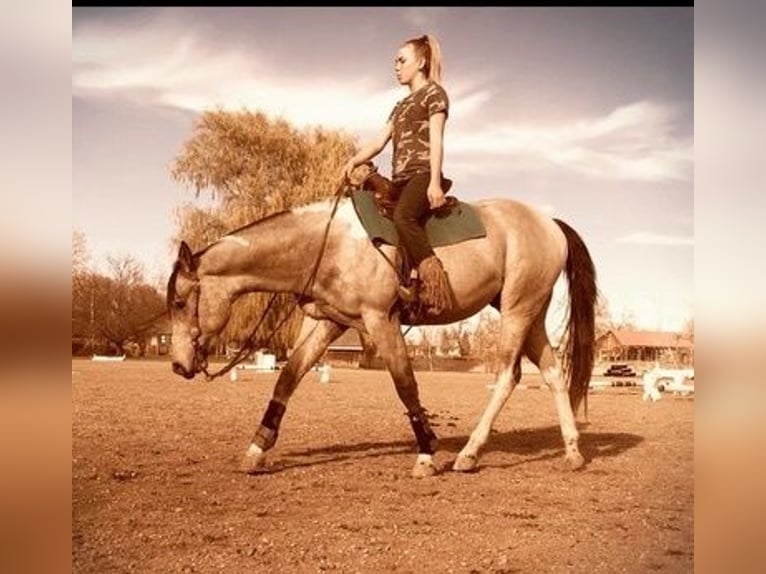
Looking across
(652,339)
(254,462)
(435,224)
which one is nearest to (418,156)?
(435,224)

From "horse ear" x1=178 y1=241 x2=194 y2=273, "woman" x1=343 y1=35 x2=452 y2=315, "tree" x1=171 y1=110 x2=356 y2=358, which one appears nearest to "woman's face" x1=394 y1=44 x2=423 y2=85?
"woman" x1=343 y1=35 x2=452 y2=315

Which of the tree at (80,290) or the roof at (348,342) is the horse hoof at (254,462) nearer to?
the roof at (348,342)

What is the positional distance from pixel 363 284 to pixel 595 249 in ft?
3.35

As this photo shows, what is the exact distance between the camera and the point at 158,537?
2939mm

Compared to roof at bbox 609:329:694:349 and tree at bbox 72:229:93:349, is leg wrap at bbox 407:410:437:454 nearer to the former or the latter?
roof at bbox 609:329:694:349

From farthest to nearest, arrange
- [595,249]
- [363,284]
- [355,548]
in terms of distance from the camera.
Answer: [595,249], [363,284], [355,548]

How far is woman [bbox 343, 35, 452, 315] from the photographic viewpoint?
311 centimetres

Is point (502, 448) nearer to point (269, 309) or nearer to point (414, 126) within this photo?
point (269, 309)

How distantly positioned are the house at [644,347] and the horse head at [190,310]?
163 centimetres

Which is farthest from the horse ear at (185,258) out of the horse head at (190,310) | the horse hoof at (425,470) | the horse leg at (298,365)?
the horse hoof at (425,470)
